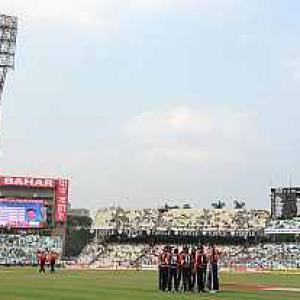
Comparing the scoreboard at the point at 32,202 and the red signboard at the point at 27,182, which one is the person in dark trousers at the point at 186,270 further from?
the red signboard at the point at 27,182

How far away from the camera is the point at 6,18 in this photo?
73500mm

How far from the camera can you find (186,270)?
28.3 metres

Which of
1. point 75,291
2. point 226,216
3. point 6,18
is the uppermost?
point 6,18

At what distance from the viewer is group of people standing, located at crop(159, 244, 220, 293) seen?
90.9 feet

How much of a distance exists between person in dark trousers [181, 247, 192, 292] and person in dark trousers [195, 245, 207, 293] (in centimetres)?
30

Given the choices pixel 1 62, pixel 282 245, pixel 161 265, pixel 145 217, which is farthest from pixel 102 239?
pixel 161 265

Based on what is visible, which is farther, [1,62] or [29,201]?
[29,201]

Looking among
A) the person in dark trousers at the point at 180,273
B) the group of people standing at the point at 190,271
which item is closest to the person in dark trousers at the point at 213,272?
the group of people standing at the point at 190,271

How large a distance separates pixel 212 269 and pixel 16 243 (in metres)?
65.3

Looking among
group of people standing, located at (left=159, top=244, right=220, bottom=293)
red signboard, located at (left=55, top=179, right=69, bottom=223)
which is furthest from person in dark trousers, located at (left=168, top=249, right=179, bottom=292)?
red signboard, located at (left=55, top=179, right=69, bottom=223)

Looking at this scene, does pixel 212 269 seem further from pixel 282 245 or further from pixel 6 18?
pixel 282 245

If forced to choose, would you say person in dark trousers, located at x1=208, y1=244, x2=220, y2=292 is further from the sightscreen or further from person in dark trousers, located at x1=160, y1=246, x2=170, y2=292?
the sightscreen

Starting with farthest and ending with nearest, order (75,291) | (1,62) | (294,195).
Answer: (294,195)
(1,62)
(75,291)

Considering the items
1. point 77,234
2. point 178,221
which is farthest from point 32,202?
point 77,234
